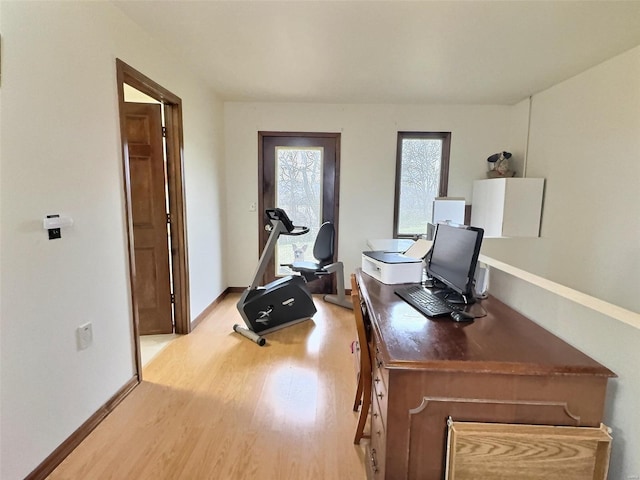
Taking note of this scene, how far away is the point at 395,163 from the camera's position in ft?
12.9

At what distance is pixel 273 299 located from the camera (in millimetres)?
2965

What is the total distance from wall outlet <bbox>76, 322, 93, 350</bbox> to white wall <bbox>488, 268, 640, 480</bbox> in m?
2.20

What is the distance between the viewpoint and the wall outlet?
1692mm

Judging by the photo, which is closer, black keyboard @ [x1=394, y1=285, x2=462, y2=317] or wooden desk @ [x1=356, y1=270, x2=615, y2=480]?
wooden desk @ [x1=356, y1=270, x2=615, y2=480]

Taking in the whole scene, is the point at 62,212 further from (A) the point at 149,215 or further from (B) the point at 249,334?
(B) the point at 249,334

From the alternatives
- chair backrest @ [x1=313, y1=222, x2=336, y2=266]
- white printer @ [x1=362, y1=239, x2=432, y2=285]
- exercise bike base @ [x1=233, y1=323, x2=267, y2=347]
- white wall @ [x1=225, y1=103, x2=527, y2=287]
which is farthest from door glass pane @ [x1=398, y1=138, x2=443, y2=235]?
exercise bike base @ [x1=233, y1=323, x2=267, y2=347]

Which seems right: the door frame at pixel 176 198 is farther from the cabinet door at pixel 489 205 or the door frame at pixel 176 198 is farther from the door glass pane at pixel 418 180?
the cabinet door at pixel 489 205

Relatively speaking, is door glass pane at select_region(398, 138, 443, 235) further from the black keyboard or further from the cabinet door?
the black keyboard

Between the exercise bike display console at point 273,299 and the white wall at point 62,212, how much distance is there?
3.19 ft

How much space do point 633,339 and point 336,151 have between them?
11.1 ft

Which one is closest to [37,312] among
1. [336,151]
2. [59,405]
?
[59,405]

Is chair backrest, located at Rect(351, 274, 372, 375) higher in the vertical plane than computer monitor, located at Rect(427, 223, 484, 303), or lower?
lower

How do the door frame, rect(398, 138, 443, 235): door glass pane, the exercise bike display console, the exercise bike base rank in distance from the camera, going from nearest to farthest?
1. the door frame
2. the exercise bike base
3. the exercise bike display console
4. rect(398, 138, 443, 235): door glass pane

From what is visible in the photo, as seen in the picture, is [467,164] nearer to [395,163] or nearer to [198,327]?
[395,163]
